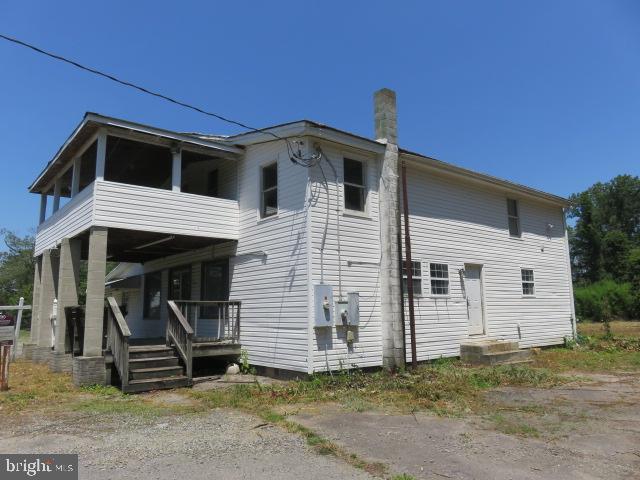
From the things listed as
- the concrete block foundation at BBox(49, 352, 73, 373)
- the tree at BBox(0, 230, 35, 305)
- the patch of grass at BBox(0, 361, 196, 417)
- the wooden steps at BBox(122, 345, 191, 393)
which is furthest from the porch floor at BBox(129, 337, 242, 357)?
the tree at BBox(0, 230, 35, 305)

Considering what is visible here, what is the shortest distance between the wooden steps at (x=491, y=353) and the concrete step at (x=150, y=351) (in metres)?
7.61

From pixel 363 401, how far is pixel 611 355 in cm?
996

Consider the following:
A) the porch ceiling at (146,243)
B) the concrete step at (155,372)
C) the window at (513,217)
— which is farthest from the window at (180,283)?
the window at (513,217)

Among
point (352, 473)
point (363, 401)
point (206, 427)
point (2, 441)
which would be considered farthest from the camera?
point (363, 401)

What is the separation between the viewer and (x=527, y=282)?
1599cm

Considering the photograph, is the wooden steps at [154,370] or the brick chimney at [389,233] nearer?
the wooden steps at [154,370]

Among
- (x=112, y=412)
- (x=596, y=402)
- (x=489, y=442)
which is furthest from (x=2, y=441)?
(x=596, y=402)

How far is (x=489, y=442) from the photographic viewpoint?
19.0 ft

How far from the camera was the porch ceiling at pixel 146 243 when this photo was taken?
39.4 feet

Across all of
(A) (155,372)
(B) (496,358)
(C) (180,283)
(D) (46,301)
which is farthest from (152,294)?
(B) (496,358)

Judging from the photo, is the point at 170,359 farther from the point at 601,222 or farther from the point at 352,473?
the point at 601,222

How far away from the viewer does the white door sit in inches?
544

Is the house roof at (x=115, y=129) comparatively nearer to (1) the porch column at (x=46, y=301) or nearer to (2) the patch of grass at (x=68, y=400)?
(1) the porch column at (x=46, y=301)

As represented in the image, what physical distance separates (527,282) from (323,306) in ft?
29.6
